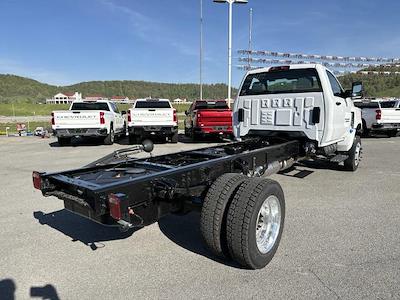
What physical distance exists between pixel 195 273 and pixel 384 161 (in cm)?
810

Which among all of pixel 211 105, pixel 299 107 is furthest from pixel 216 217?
pixel 211 105

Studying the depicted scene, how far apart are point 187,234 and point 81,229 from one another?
1.34m

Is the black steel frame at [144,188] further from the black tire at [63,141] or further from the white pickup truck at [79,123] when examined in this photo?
the black tire at [63,141]

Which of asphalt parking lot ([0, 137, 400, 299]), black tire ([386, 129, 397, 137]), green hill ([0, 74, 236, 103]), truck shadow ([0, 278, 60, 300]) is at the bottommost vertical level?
truck shadow ([0, 278, 60, 300])

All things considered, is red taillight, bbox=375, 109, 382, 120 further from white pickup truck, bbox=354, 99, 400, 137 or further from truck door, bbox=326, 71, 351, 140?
truck door, bbox=326, 71, 351, 140

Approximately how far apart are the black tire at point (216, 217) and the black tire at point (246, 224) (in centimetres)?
7

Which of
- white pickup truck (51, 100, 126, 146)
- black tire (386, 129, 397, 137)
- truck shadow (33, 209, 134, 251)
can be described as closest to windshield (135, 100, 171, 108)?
white pickup truck (51, 100, 126, 146)

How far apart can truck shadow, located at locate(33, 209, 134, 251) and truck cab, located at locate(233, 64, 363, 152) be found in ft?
11.5

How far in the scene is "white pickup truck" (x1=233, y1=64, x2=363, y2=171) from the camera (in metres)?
6.17

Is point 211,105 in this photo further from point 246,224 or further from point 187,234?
point 246,224

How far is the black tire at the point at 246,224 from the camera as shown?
306 centimetres

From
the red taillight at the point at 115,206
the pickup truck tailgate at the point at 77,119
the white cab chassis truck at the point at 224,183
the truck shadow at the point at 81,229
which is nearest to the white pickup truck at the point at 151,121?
the pickup truck tailgate at the point at 77,119

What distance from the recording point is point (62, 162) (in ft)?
31.9

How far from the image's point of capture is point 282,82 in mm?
6746
